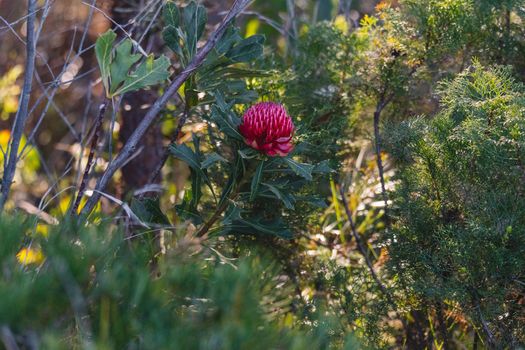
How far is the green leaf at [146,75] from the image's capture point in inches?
64.1

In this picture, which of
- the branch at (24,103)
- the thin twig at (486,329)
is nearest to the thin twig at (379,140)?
the thin twig at (486,329)

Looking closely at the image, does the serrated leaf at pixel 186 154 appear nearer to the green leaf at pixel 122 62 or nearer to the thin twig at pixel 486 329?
the green leaf at pixel 122 62

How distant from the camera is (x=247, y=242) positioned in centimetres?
199

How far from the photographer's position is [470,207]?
1.62 meters

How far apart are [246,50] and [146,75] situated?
0.31 meters

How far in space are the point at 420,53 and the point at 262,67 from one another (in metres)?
0.49

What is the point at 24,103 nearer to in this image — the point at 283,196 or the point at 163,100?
the point at 163,100

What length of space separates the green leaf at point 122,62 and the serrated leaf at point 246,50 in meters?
0.31

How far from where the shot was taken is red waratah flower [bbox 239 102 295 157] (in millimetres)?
1605

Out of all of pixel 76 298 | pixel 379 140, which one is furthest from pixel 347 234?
pixel 76 298

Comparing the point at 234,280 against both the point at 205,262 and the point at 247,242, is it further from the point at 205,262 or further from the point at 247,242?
the point at 247,242

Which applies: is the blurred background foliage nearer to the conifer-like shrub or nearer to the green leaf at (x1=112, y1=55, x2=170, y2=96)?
the conifer-like shrub

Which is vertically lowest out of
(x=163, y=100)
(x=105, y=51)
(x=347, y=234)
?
(x=347, y=234)

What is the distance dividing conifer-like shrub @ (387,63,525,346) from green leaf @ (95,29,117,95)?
2.30 feet
